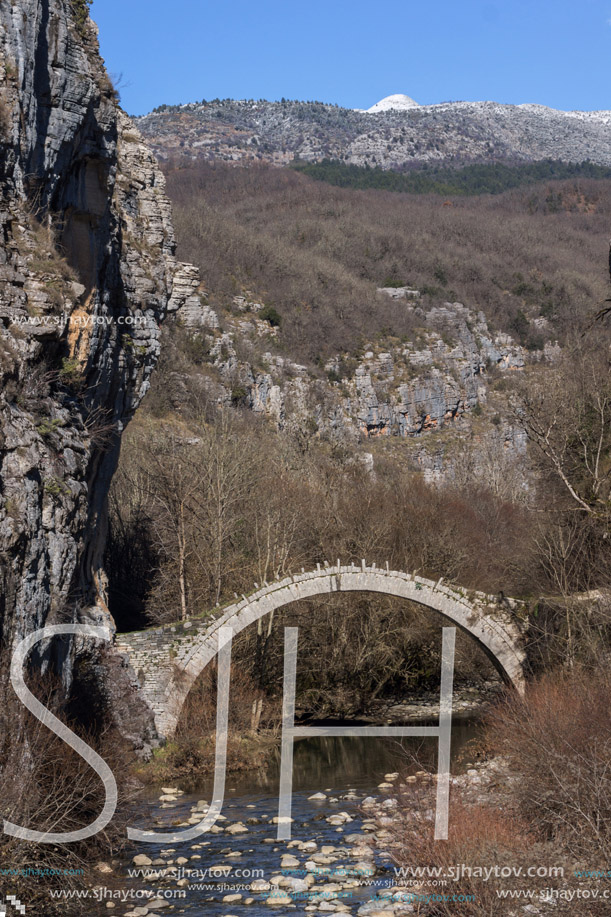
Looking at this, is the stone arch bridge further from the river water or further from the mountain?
the mountain

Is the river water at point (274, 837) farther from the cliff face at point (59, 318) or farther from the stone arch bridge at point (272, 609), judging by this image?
the cliff face at point (59, 318)

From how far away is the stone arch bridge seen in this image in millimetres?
20047

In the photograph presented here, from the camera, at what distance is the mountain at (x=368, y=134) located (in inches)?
5217

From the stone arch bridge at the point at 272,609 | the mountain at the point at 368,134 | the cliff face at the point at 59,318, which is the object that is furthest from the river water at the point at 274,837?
the mountain at the point at 368,134

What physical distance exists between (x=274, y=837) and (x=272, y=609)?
6295 mm

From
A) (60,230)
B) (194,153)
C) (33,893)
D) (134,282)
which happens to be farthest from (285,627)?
(194,153)

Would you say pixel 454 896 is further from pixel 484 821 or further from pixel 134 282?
pixel 134 282

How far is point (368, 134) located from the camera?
144 metres

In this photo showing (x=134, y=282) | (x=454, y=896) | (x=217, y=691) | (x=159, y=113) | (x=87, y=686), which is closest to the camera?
(x=454, y=896)

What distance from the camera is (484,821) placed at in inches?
501

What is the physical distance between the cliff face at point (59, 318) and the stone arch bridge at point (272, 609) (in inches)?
53.1

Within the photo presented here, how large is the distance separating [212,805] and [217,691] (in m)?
3.70

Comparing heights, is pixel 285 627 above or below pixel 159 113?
below

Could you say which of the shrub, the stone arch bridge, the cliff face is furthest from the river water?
the cliff face
